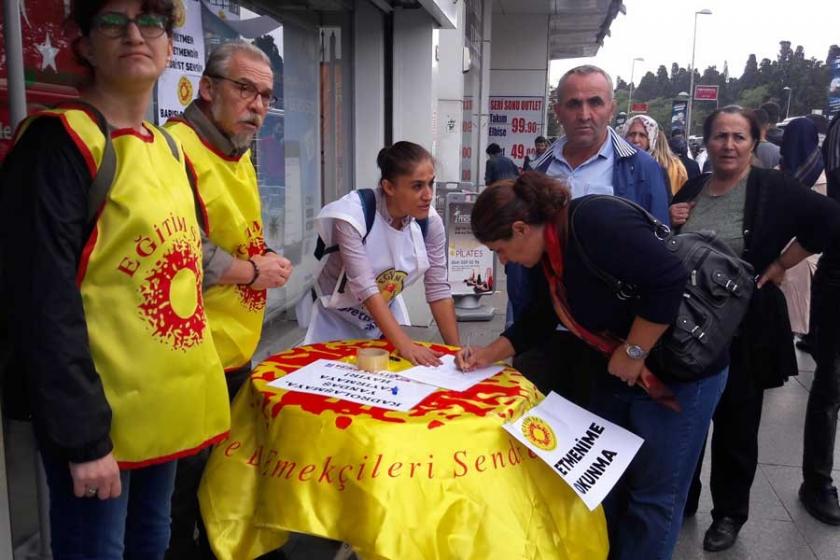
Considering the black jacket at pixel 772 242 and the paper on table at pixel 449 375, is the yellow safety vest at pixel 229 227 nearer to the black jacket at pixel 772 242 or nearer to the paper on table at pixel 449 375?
the paper on table at pixel 449 375

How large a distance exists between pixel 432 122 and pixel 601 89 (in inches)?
154

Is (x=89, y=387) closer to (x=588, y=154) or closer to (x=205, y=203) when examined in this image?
(x=205, y=203)

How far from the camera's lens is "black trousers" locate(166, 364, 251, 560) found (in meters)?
2.54

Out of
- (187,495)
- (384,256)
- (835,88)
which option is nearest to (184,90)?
(384,256)

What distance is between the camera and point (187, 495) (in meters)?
2.58

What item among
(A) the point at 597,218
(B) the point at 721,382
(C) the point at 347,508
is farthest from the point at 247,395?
(B) the point at 721,382

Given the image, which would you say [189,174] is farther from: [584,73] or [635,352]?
[584,73]

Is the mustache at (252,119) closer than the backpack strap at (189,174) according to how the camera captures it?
No

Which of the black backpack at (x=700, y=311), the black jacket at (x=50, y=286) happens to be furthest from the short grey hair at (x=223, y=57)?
the black backpack at (x=700, y=311)

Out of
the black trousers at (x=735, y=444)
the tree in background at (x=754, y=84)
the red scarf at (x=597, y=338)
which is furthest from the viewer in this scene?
the tree in background at (x=754, y=84)

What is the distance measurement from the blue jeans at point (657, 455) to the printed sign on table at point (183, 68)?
2614mm

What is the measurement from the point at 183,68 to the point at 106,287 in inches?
101

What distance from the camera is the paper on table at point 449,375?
2.47 metres

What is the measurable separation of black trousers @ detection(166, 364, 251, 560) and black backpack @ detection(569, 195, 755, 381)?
135 centimetres
